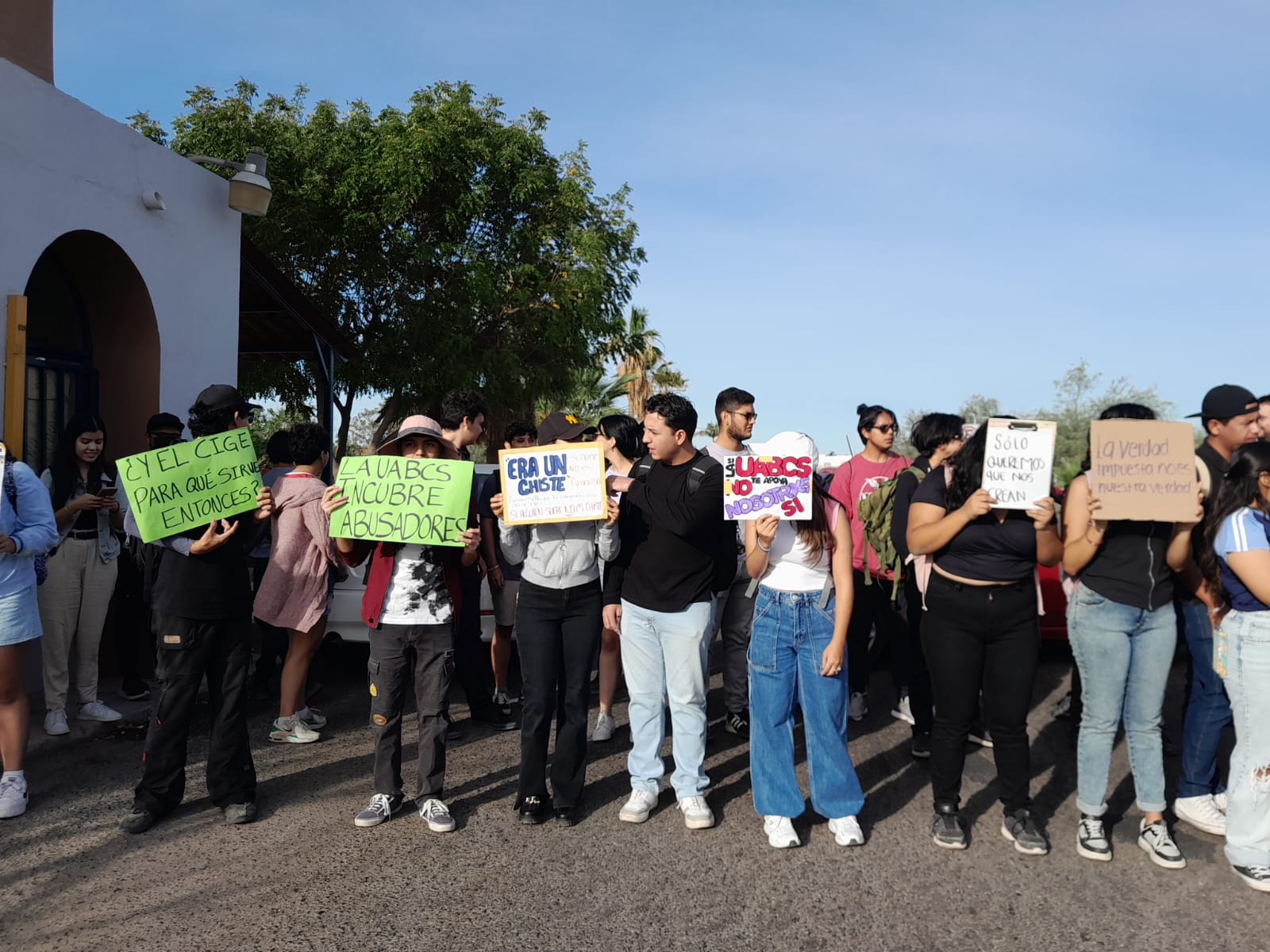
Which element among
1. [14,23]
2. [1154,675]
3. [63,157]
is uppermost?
[14,23]

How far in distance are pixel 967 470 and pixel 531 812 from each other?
2.56 metres

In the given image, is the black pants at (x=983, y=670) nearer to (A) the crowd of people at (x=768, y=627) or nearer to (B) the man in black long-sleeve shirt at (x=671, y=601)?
(A) the crowd of people at (x=768, y=627)

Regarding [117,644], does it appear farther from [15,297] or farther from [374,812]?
[374,812]

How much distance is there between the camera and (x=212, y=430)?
4922 millimetres

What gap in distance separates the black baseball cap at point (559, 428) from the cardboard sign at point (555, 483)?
1.81 ft

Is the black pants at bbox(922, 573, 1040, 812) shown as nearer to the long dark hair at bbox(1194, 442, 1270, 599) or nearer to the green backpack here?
the long dark hair at bbox(1194, 442, 1270, 599)

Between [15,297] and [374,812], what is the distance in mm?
4538

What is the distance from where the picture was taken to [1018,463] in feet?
13.7

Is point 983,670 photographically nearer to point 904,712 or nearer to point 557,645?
point 557,645

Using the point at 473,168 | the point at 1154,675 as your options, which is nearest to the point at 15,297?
the point at 1154,675

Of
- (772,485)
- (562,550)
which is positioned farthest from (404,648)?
(772,485)

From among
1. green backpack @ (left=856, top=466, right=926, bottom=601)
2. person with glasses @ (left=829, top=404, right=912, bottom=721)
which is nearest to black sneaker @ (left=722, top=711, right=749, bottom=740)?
person with glasses @ (left=829, top=404, right=912, bottom=721)

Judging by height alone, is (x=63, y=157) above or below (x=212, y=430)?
above

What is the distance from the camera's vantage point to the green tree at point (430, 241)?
1844 centimetres
